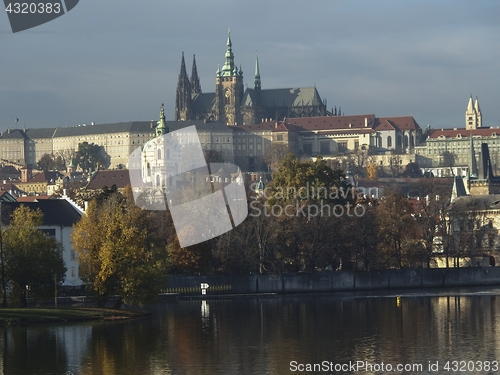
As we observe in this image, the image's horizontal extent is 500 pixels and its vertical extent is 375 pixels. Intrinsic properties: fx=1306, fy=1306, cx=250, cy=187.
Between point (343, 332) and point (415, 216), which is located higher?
point (415, 216)

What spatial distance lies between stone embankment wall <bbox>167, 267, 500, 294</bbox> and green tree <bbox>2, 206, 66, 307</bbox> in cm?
1345

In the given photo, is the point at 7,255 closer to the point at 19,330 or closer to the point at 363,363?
the point at 19,330

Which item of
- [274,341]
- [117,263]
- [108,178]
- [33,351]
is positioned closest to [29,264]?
[117,263]

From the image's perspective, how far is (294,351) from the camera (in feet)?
143

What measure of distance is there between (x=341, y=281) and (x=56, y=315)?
25.6m

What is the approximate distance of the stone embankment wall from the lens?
72188 millimetres

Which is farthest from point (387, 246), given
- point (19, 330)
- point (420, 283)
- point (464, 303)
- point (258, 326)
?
point (19, 330)

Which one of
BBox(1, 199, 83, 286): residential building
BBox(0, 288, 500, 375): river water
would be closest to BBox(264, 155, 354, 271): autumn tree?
BBox(1, 199, 83, 286): residential building

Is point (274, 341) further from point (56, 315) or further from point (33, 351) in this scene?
point (56, 315)

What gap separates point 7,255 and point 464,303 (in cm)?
2190

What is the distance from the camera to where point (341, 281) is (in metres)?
75.1

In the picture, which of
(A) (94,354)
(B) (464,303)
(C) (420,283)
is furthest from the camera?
(C) (420,283)

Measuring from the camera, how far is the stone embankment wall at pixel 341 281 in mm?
72188

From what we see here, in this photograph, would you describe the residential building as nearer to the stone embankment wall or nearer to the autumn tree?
the stone embankment wall
